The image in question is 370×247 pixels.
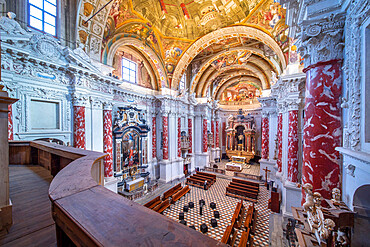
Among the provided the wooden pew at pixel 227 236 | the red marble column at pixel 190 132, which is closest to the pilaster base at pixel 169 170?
the red marble column at pixel 190 132

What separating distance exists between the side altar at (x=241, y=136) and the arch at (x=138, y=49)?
11636 mm

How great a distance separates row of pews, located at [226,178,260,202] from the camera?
908 centimetres

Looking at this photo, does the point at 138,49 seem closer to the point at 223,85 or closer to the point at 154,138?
the point at 154,138

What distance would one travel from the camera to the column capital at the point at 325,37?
107 inches

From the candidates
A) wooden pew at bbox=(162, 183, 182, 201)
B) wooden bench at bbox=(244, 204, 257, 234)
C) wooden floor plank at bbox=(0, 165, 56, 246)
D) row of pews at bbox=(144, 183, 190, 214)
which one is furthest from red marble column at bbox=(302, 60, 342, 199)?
wooden pew at bbox=(162, 183, 182, 201)

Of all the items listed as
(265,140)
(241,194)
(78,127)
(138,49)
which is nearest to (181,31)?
(138,49)

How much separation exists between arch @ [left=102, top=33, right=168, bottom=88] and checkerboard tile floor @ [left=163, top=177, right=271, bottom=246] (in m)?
8.34

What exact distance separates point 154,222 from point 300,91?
361 inches

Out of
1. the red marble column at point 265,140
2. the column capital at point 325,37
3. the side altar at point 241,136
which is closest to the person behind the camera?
the column capital at point 325,37

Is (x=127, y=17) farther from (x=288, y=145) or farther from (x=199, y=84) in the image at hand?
(x=288, y=145)

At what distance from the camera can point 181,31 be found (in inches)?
413

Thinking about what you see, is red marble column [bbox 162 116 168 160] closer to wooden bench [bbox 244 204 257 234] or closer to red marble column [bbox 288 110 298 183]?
wooden bench [bbox 244 204 257 234]

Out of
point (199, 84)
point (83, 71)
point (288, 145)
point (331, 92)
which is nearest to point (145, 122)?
point (83, 71)

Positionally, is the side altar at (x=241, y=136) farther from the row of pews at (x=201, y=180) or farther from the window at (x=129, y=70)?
the window at (x=129, y=70)
